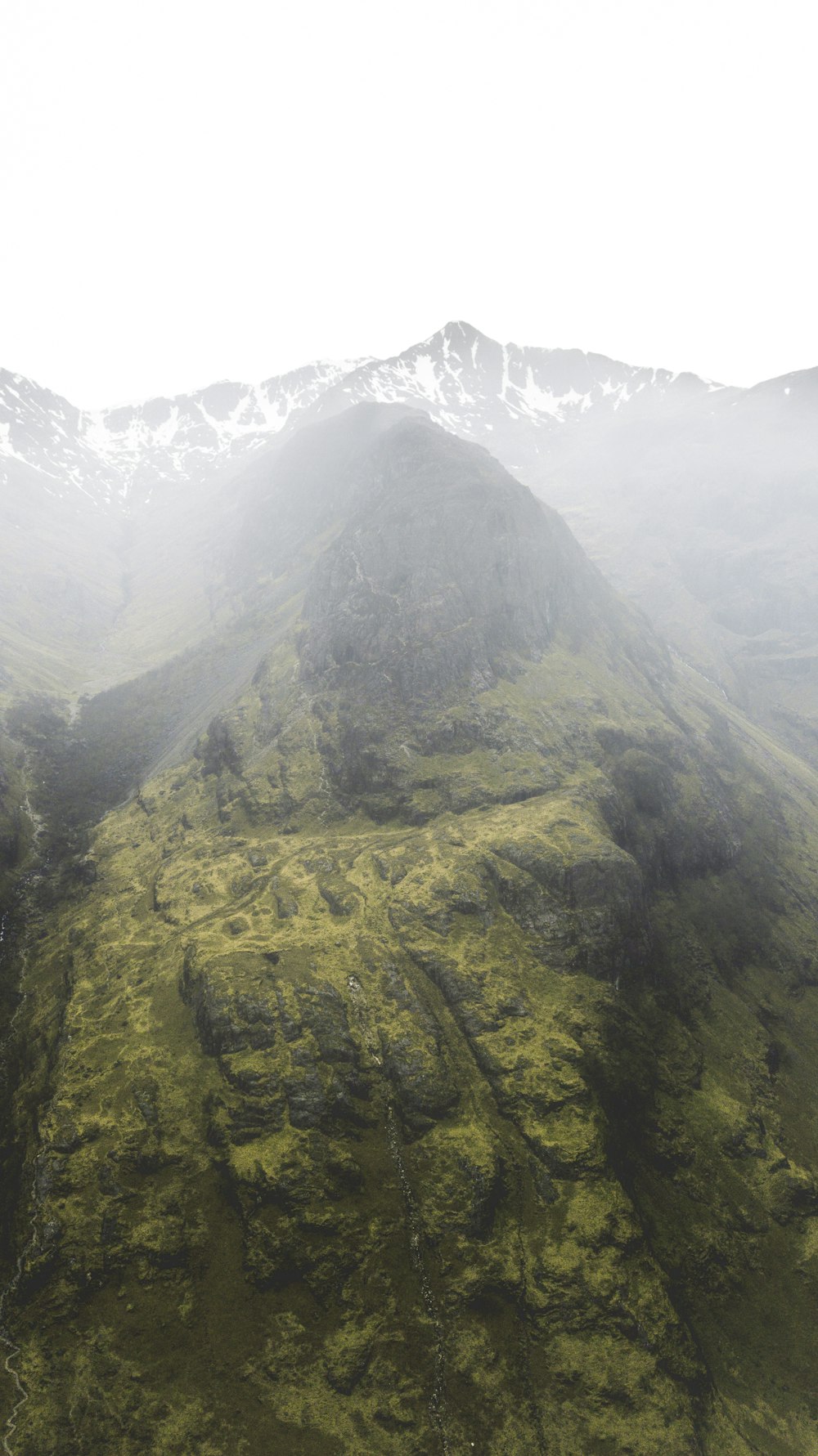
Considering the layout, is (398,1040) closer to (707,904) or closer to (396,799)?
(396,799)

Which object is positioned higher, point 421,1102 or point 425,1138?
point 421,1102

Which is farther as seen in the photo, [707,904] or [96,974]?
[707,904]

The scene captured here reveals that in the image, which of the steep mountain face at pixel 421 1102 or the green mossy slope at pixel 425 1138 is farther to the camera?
the steep mountain face at pixel 421 1102

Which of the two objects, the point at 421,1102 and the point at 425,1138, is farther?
the point at 421,1102

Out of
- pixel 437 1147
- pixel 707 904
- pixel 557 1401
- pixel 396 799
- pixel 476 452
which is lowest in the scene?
pixel 557 1401

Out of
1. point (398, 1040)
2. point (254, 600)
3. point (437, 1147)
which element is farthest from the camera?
point (254, 600)

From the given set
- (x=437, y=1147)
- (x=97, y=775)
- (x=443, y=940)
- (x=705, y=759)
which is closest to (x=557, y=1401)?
(x=437, y=1147)

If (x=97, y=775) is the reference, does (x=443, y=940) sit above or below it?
above

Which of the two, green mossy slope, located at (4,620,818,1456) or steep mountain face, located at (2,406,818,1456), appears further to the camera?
steep mountain face, located at (2,406,818,1456)
